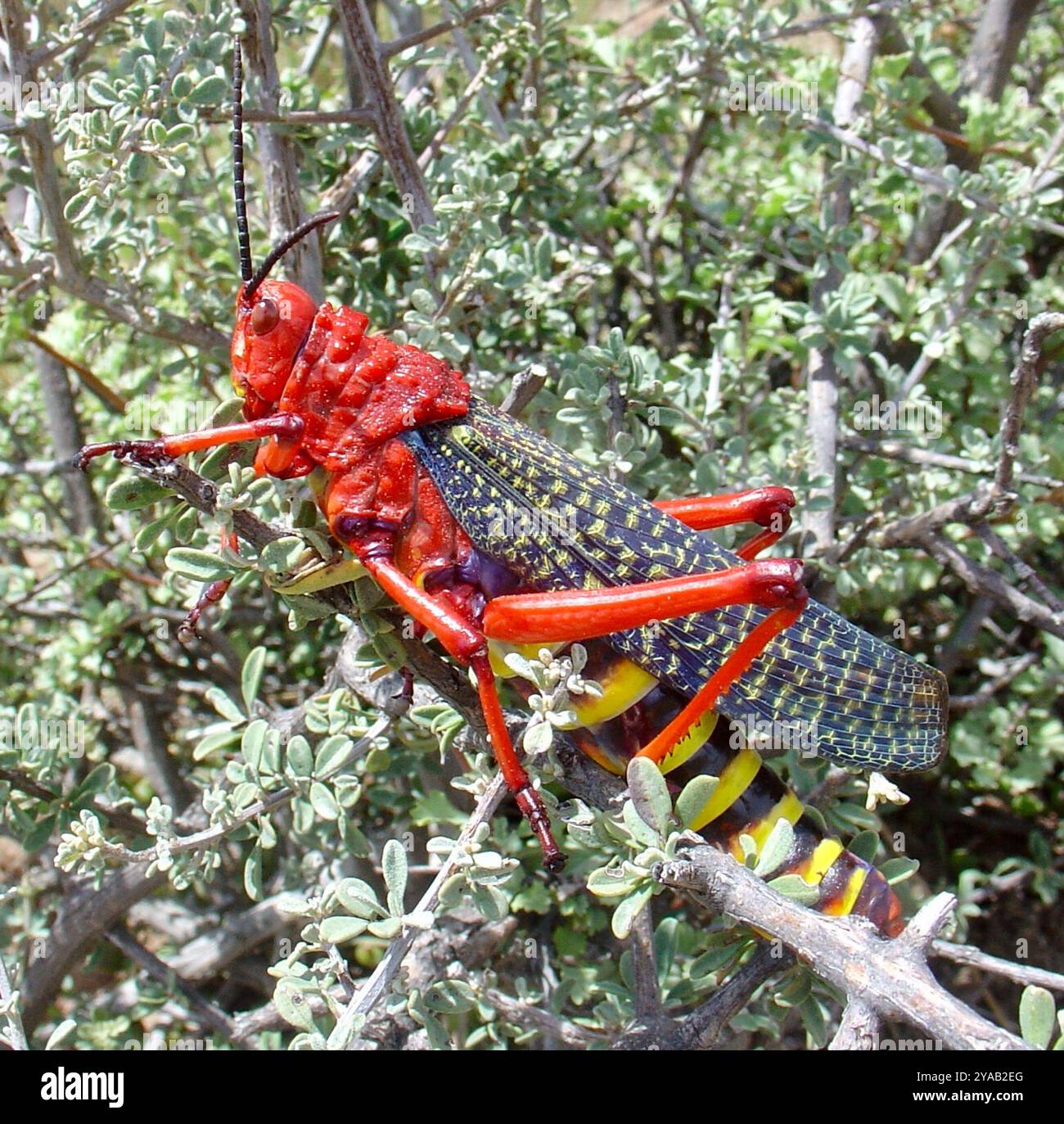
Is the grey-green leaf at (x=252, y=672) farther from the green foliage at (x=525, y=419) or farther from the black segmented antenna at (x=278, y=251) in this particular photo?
the black segmented antenna at (x=278, y=251)

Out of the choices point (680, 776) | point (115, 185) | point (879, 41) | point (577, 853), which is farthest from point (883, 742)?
point (879, 41)

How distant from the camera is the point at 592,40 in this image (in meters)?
2.77

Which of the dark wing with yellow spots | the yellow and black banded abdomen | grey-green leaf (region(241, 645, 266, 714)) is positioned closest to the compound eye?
the dark wing with yellow spots

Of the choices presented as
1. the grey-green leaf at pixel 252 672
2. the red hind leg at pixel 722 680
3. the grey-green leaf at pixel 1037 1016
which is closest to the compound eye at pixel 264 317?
the grey-green leaf at pixel 252 672

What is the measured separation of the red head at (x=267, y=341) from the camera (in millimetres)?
1746

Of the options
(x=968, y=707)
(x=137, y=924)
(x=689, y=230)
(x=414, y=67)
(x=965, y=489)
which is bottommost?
(x=137, y=924)

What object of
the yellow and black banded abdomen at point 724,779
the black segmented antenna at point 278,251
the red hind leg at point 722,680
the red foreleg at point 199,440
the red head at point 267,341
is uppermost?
the black segmented antenna at point 278,251

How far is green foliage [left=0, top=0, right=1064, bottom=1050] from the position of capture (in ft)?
5.42

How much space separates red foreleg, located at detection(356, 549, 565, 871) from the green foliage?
51 mm

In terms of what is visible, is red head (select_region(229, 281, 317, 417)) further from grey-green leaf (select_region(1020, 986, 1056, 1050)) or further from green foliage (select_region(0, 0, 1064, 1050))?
grey-green leaf (select_region(1020, 986, 1056, 1050))

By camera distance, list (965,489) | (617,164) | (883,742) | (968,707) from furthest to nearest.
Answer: (617,164)
(968,707)
(965,489)
(883,742)

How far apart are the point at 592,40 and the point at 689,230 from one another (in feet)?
1.77

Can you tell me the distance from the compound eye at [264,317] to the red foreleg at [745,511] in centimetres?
71

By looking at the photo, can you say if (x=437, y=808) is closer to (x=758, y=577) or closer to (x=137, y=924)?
(x=758, y=577)
